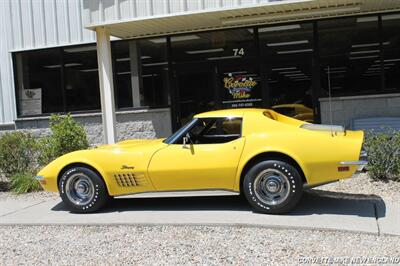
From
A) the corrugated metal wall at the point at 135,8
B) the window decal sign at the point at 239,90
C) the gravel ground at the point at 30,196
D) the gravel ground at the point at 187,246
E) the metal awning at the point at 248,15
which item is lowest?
the gravel ground at the point at 187,246

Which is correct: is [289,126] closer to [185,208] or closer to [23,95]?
[185,208]

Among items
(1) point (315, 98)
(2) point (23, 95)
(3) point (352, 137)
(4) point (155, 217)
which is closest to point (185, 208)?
(4) point (155, 217)

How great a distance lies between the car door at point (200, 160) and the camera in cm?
655

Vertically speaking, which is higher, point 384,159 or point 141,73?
point 141,73

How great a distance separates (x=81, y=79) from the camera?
13.0 meters

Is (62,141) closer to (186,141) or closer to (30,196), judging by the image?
(30,196)

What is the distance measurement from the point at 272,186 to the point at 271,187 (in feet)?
0.06

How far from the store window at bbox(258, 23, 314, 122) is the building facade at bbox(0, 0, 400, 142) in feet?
0.07

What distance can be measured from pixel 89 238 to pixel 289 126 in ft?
9.26

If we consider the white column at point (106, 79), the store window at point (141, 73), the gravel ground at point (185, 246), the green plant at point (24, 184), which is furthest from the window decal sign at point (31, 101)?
the gravel ground at point (185, 246)

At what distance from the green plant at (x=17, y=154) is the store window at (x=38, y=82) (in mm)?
3554

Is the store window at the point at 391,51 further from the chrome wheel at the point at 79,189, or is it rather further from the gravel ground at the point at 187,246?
the chrome wheel at the point at 79,189

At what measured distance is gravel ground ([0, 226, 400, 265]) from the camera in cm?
500

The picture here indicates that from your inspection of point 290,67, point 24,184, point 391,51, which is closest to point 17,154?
point 24,184
